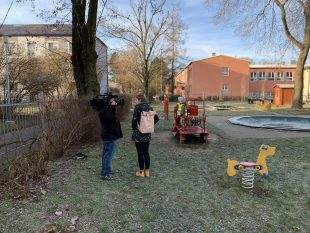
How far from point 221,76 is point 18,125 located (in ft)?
219

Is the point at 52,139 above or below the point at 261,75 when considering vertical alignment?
below

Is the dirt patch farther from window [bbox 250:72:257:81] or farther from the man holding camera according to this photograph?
window [bbox 250:72:257:81]

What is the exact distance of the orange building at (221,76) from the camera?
71.8 metres

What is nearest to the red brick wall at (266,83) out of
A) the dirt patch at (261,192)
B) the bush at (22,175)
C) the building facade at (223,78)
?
the building facade at (223,78)

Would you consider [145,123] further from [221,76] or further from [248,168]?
[221,76]

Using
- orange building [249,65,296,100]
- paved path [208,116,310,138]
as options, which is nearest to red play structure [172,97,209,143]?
paved path [208,116,310,138]

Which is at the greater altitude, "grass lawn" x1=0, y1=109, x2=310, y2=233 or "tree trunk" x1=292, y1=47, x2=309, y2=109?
"tree trunk" x1=292, y1=47, x2=309, y2=109

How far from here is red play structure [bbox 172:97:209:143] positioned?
12.7 m

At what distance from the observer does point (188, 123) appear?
44.7 ft

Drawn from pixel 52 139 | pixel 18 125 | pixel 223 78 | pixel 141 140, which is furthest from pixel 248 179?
pixel 223 78

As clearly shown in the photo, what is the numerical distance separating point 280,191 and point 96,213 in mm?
3696

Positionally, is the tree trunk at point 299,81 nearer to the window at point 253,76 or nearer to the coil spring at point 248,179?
the coil spring at point 248,179

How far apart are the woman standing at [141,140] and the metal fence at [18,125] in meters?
2.21

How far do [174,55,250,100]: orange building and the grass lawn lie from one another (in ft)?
206
